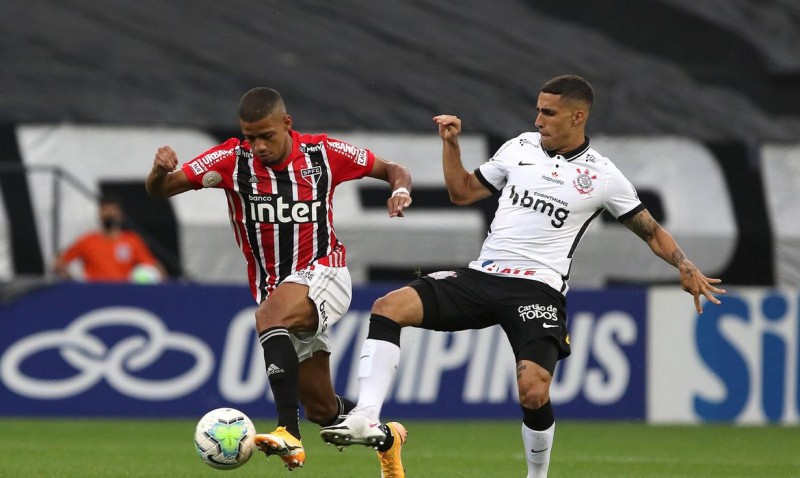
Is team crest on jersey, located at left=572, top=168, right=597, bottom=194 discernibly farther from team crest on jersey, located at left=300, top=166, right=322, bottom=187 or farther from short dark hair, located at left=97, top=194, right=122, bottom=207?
short dark hair, located at left=97, top=194, right=122, bottom=207

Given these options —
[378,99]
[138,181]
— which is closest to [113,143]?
[138,181]

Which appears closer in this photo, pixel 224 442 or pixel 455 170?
pixel 224 442

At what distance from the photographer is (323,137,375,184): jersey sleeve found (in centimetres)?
765

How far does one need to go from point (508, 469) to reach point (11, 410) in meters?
5.04

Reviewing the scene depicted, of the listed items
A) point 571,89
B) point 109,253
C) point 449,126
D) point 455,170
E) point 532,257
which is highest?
point 571,89

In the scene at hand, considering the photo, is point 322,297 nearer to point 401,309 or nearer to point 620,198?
point 401,309

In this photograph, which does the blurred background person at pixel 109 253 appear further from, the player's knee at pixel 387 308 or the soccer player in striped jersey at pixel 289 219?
the player's knee at pixel 387 308

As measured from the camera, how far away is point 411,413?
13.0 metres

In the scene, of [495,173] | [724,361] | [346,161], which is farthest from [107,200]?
[495,173]

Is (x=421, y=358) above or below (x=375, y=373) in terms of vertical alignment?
below

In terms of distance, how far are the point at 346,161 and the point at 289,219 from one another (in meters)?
0.47

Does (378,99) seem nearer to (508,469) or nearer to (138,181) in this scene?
(138,181)

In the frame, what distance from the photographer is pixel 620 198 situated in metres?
7.29

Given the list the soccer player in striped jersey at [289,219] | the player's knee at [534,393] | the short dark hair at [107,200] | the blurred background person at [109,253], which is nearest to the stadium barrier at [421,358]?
the blurred background person at [109,253]
